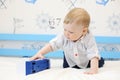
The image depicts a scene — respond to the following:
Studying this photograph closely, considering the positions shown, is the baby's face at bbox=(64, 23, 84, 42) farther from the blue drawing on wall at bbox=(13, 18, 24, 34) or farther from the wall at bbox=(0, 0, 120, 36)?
the blue drawing on wall at bbox=(13, 18, 24, 34)

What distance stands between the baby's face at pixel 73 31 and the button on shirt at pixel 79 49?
0.14ft

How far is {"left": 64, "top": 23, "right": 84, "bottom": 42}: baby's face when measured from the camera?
43.3 inches

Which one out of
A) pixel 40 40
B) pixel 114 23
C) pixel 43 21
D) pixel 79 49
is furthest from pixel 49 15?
pixel 79 49

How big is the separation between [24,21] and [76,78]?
0.92 m

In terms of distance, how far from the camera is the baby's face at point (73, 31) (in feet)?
3.61

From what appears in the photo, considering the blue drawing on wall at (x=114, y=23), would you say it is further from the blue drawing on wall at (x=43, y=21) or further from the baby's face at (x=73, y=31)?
the baby's face at (x=73, y=31)

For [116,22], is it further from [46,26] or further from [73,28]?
[73,28]

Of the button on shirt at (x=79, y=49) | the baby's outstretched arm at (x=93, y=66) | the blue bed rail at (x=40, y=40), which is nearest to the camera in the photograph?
the baby's outstretched arm at (x=93, y=66)

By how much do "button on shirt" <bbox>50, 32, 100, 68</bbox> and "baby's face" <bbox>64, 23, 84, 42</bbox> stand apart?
4 cm

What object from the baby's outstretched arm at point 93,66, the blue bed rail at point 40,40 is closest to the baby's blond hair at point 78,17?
the baby's outstretched arm at point 93,66

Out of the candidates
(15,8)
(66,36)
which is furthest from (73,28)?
(15,8)

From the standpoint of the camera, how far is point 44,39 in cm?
175

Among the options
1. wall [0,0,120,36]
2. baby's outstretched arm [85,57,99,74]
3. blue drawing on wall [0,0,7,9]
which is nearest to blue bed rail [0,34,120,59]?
wall [0,0,120,36]

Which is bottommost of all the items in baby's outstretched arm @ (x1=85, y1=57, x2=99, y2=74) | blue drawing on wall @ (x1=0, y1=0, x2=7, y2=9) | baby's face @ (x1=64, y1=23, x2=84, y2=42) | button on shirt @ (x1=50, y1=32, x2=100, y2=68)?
baby's outstretched arm @ (x1=85, y1=57, x2=99, y2=74)
